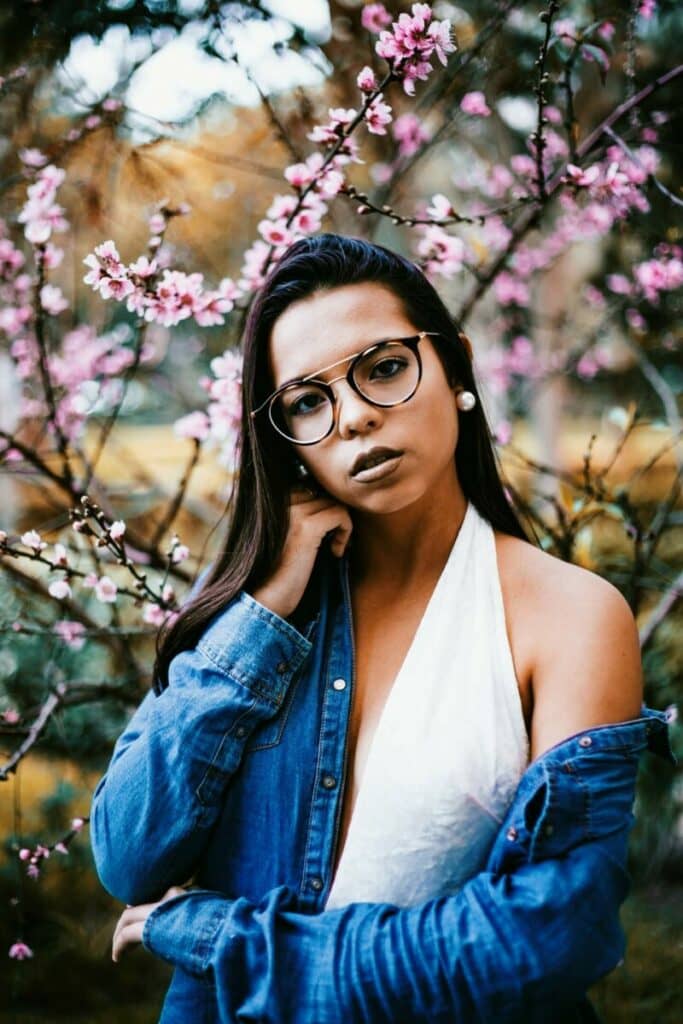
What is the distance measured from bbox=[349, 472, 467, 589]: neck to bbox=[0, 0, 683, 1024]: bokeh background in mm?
519

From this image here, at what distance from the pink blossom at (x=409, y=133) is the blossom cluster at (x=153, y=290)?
3.73 ft

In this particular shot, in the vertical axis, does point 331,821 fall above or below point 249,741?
below

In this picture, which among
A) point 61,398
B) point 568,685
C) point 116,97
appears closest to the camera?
point 568,685

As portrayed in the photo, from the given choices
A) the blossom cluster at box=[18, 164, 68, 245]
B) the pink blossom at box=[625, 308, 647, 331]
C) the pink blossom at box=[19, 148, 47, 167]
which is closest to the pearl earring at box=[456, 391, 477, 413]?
the blossom cluster at box=[18, 164, 68, 245]

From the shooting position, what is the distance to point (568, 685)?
4.00ft

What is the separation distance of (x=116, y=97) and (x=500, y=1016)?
89.4 inches

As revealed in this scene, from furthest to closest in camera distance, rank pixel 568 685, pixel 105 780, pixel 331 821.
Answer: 1. pixel 105 780
2. pixel 331 821
3. pixel 568 685

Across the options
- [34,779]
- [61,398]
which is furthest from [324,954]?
[34,779]

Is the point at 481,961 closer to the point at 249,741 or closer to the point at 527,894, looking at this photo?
the point at 527,894

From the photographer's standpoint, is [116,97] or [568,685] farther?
[116,97]

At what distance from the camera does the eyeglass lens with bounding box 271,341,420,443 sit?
1.38 meters

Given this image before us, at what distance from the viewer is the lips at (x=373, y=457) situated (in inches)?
53.3

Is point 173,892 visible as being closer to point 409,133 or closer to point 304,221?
point 304,221

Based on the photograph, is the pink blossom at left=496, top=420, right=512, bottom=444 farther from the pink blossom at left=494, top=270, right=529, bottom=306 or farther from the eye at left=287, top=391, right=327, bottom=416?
the eye at left=287, top=391, right=327, bottom=416
